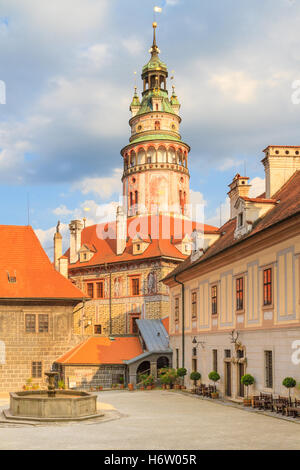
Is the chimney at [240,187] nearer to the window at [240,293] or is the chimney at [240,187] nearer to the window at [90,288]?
the window at [240,293]

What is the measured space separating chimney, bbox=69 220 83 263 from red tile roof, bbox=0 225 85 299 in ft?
42.1

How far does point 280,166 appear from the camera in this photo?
29141mm

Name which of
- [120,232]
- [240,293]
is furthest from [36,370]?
[240,293]

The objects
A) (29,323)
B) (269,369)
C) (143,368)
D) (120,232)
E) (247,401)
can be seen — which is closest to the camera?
(269,369)

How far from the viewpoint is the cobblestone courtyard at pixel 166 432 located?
1421cm

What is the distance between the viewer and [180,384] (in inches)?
1401

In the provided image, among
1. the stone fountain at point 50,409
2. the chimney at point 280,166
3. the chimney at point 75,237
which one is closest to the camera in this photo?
the stone fountain at point 50,409

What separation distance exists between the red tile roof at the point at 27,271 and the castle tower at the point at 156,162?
20434mm

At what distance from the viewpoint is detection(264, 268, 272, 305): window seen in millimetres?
23281

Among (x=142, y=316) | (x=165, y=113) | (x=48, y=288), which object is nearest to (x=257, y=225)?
(x=48, y=288)

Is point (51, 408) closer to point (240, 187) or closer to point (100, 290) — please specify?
point (240, 187)

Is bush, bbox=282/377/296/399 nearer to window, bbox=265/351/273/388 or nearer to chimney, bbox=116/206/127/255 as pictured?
window, bbox=265/351/273/388

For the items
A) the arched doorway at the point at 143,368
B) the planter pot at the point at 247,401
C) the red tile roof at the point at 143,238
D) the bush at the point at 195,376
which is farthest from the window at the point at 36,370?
the planter pot at the point at 247,401

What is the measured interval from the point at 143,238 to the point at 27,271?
14136mm
